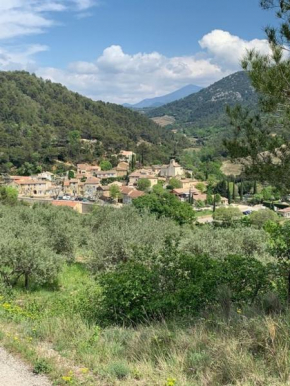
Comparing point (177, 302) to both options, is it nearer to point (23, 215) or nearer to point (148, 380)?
point (148, 380)

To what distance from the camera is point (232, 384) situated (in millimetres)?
3533

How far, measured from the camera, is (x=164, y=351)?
14.7ft

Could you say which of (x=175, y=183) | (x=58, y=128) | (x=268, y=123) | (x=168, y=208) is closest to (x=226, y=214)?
(x=168, y=208)

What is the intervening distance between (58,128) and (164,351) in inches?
3992

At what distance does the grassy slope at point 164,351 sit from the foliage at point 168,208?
1268 inches

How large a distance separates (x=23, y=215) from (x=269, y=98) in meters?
16.5

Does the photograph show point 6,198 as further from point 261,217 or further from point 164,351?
point 164,351

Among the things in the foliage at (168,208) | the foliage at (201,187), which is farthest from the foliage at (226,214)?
the foliage at (201,187)

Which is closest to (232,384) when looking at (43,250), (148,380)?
(148,380)

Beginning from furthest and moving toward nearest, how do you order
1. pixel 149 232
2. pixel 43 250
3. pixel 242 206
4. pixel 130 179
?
pixel 130 179 → pixel 242 206 → pixel 149 232 → pixel 43 250

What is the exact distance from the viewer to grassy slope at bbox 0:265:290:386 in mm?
3709

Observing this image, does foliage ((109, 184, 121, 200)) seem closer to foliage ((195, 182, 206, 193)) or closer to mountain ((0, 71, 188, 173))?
foliage ((195, 182, 206, 193))

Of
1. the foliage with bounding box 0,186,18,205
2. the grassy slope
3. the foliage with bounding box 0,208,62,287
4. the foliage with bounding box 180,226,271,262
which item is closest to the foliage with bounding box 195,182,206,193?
the foliage with bounding box 0,186,18,205

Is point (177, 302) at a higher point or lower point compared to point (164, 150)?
lower
